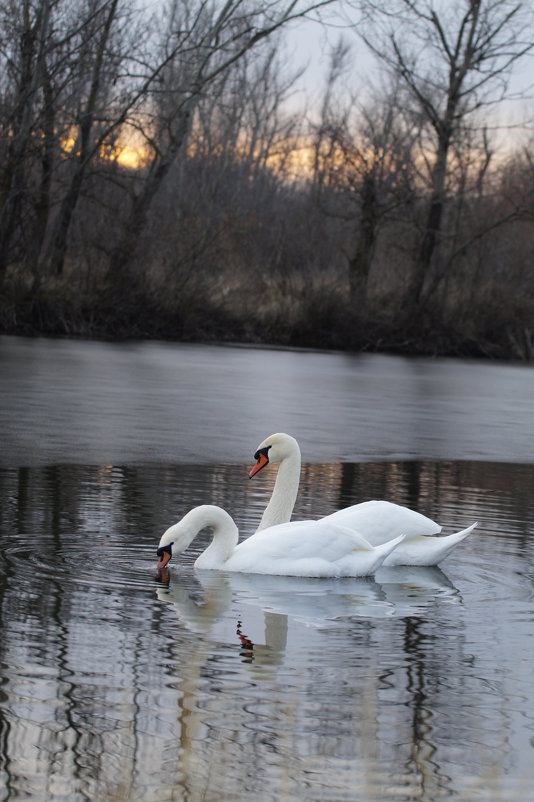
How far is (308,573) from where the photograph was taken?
5.90 m

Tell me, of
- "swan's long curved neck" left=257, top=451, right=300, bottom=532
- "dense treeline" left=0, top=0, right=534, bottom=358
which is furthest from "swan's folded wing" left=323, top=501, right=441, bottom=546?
"dense treeline" left=0, top=0, right=534, bottom=358

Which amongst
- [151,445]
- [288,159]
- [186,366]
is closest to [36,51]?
[186,366]

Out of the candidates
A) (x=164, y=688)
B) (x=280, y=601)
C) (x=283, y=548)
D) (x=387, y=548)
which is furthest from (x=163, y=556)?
(x=164, y=688)

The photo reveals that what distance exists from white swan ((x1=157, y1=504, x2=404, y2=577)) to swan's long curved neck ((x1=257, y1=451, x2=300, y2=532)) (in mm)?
646

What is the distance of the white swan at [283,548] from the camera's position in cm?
589

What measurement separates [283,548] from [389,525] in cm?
74

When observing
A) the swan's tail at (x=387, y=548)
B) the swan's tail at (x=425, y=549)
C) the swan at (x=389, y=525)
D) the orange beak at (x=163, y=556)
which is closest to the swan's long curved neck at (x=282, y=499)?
the swan at (x=389, y=525)

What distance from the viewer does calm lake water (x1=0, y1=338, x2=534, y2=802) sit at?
3203mm

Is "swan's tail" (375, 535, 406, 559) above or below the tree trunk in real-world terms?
below

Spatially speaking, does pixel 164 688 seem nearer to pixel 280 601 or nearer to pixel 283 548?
pixel 280 601

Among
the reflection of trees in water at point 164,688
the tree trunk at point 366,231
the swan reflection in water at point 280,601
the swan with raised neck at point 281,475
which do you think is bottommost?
the swan reflection in water at point 280,601

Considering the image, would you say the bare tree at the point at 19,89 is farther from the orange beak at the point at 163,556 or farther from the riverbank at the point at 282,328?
the orange beak at the point at 163,556

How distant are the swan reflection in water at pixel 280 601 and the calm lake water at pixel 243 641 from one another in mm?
17

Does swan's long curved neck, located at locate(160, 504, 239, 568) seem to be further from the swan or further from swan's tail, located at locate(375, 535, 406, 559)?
swan's tail, located at locate(375, 535, 406, 559)
